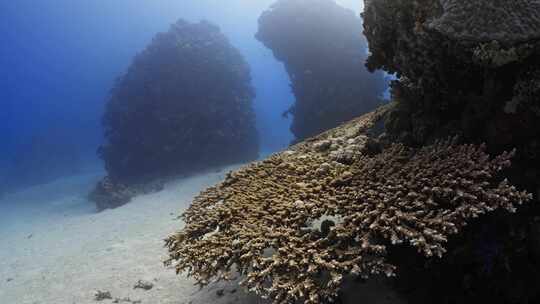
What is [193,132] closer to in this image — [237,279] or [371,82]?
[371,82]

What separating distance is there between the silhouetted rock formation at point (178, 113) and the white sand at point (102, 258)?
119 inches

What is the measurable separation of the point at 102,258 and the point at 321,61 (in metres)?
15.9

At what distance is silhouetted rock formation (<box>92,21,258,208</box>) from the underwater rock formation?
3.83 metres

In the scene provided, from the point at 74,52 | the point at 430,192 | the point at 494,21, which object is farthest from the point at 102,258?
the point at 74,52

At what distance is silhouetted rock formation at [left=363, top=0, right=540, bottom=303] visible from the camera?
262 centimetres

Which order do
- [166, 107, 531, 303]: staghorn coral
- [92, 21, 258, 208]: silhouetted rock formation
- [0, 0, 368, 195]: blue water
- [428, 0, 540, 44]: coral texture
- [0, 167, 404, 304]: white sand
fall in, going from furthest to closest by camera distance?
[0, 0, 368, 195]: blue water, [92, 21, 258, 208]: silhouetted rock formation, [0, 167, 404, 304]: white sand, [428, 0, 540, 44]: coral texture, [166, 107, 531, 303]: staghorn coral

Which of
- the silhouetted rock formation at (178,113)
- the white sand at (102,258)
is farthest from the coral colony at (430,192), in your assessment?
the silhouetted rock formation at (178,113)

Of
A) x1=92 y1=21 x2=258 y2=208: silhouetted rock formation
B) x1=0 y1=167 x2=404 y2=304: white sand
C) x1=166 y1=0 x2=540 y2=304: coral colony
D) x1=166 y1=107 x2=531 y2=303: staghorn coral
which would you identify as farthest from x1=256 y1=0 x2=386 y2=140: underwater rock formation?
x1=166 y1=107 x2=531 y2=303: staghorn coral

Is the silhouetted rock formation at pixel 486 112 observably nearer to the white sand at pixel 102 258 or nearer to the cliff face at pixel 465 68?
the cliff face at pixel 465 68

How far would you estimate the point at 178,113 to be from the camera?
20969 millimetres

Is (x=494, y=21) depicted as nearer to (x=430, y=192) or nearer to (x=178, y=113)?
(x=430, y=192)

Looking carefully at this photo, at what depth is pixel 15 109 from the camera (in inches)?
3258

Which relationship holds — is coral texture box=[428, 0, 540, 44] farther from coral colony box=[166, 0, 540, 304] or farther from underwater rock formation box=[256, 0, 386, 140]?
underwater rock formation box=[256, 0, 386, 140]

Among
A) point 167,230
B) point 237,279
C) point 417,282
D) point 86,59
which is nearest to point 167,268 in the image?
point 237,279
